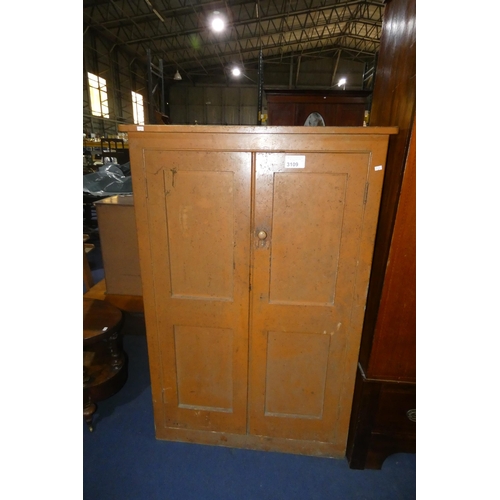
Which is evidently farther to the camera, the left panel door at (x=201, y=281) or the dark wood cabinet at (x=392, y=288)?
the left panel door at (x=201, y=281)

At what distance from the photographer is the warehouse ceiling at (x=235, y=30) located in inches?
313

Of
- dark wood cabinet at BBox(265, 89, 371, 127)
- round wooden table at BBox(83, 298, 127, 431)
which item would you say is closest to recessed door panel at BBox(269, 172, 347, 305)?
round wooden table at BBox(83, 298, 127, 431)

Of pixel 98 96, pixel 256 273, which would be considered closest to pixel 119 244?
pixel 256 273

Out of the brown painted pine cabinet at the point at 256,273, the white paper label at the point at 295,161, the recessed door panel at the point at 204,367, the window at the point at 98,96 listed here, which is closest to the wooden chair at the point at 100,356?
the brown painted pine cabinet at the point at 256,273

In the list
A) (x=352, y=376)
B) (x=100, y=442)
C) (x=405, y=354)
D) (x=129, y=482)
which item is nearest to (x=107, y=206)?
(x=100, y=442)

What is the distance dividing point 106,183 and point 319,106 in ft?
11.4

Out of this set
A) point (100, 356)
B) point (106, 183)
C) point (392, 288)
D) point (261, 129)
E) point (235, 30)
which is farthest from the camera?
point (235, 30)

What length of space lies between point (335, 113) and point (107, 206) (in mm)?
3618

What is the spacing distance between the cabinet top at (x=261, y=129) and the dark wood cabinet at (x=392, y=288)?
12 cm

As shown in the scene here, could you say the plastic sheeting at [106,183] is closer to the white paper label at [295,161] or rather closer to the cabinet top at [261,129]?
the cabinet top at [261,129]

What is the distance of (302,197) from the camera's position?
1224mm

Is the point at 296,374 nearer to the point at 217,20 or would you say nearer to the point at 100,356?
the point at 100,356

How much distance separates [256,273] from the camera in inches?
52.4

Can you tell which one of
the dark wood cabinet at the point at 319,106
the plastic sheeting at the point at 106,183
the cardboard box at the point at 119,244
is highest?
the dark wood cabinet at the point at 319,106
